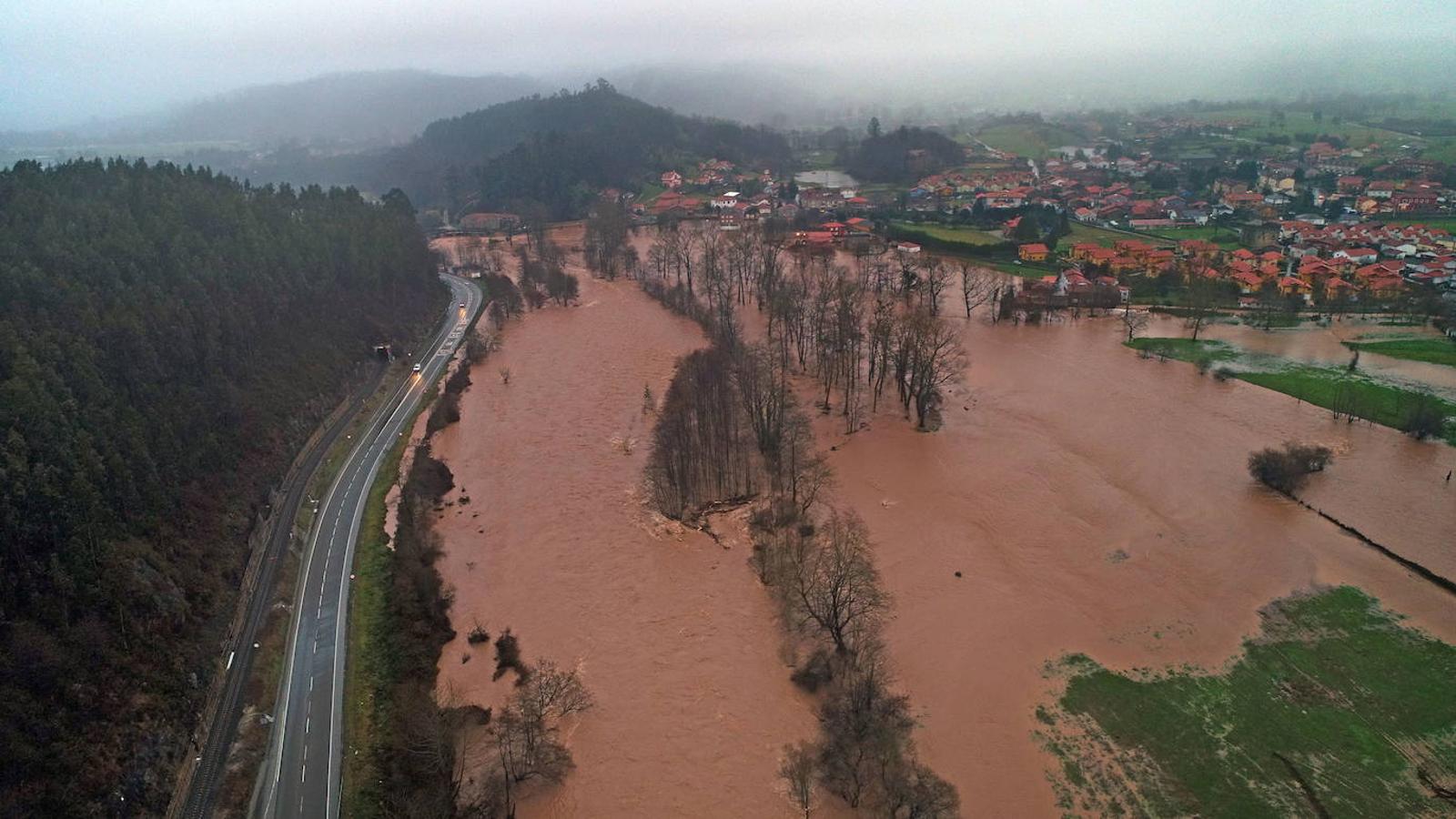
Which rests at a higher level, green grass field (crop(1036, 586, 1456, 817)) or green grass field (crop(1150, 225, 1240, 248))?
green grass field (crop(1150, 225, 1240, 248))

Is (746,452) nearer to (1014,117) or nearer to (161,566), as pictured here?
(161,566)

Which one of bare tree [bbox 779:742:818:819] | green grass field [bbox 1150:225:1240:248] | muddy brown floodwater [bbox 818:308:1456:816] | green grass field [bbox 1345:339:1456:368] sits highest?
green grass field [bbox 1150:225:1240:248]

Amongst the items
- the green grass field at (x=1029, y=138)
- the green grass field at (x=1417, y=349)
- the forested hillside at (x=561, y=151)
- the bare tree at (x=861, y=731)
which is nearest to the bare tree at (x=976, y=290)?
the green grass field at (x=1417, y=349)

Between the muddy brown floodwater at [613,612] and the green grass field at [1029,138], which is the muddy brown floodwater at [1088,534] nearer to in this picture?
the muddy brown floodwater at [613,612]

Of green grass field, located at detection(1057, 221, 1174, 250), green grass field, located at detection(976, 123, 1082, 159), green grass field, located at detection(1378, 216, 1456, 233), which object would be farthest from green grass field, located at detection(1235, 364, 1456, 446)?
green grass field, located at detection(976, 123, 1082, 159)

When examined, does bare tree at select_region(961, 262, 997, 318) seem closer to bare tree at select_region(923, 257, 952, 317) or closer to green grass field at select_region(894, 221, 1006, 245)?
bare tree at select_region(923, 257, 952, 317)

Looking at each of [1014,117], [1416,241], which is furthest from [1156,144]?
[1416,241]

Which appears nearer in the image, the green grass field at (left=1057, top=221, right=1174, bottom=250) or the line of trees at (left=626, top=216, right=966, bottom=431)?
the line of trees at (left=626, top=216, right=966, bottom=431)

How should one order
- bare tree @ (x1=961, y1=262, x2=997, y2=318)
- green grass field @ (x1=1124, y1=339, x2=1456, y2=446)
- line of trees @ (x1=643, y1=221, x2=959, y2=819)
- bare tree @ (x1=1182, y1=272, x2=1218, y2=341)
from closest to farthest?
line of trees @ (x1=643, y1=221, x2=959, y2=819) → green grass field @ (x1=1124, y1=339, x2=1456, y2=446) → bare tree @ (x1=1182, y1=272, x2=1218, y2=341) → bare tree @ (x1=961, y1=262, x2=997, y2=318)

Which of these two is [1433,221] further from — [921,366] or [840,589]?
[840,589]
